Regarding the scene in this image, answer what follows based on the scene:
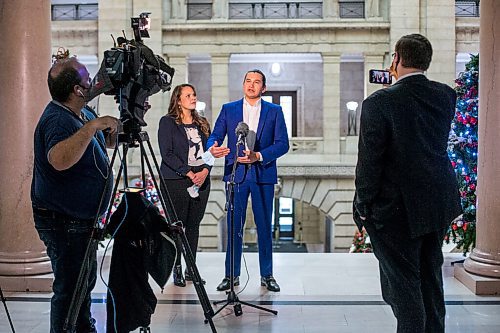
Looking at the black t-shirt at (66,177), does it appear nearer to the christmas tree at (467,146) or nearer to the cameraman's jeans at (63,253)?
the cameraman's jeans at (63,253)

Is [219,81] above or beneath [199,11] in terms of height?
beneath

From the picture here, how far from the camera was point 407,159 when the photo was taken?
325 cm

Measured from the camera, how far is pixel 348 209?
60.1 ft

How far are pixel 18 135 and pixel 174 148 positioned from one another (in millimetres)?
1374

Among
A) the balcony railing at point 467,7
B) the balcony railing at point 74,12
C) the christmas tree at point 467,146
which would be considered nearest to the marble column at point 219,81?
the balcony railing at point 74,12

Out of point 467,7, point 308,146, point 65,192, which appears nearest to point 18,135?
point 65,192

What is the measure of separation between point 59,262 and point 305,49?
50.7 ft

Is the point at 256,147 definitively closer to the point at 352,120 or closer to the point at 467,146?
the point at 467,146

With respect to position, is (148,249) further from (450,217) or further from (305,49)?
(305,49)

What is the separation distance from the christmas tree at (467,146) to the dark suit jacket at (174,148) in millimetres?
3047

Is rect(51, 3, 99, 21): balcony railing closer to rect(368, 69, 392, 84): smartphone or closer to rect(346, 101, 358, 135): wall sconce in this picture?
rect(346, 101, 358, 135): wall sconce

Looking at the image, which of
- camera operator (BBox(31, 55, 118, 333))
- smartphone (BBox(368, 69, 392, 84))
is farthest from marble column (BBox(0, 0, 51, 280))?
smartphone (BBox(368, 69, 392, 84))

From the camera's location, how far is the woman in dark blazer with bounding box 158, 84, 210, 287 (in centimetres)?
571

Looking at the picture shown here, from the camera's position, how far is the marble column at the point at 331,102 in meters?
18.3
